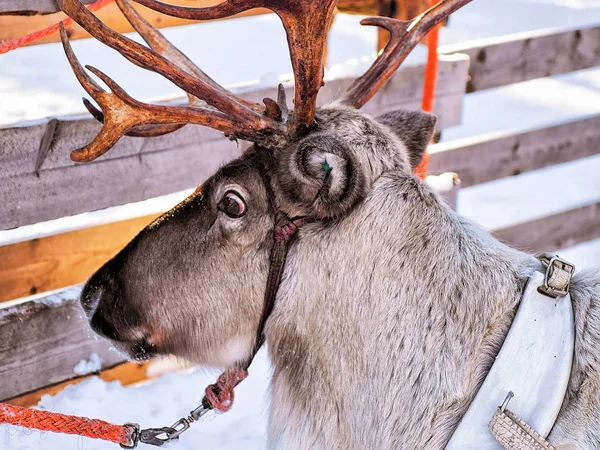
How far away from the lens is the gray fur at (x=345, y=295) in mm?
1932

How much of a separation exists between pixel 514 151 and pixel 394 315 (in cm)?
286

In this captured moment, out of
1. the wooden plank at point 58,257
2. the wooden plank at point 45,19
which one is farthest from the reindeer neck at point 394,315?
the wooden plank at point 58,257

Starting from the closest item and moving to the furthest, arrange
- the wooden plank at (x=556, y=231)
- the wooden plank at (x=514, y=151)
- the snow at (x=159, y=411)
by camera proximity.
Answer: the snow at (x=159, y=411) → the wooden plank at (x=514, y=151) → the wooden plank at (x=556, y=231)

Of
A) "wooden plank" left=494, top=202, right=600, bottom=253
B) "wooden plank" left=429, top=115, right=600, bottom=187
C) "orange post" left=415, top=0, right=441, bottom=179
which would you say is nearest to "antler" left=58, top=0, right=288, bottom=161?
"orange post" left=415, top=0, right=441, bottom=179

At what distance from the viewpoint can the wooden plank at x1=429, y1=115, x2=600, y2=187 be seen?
168 inches

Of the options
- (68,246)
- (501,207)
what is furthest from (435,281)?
(501,207)

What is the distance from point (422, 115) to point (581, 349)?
959 millimetres

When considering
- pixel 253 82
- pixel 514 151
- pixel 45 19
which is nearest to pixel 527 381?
pixel 253 82

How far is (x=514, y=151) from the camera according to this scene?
4.57 metres

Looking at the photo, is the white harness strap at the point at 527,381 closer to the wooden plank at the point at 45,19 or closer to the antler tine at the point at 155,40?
the antler tine at the point at 155,40

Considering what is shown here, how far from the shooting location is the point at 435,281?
6.51 ft

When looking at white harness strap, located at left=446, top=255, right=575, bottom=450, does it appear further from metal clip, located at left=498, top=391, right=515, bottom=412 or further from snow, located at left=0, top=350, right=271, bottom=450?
snow, located at left=0, top=350, right=271, bottom=450

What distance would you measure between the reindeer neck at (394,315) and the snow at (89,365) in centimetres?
130

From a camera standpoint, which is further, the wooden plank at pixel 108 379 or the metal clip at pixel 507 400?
the wooden plank at pixel 108 379
